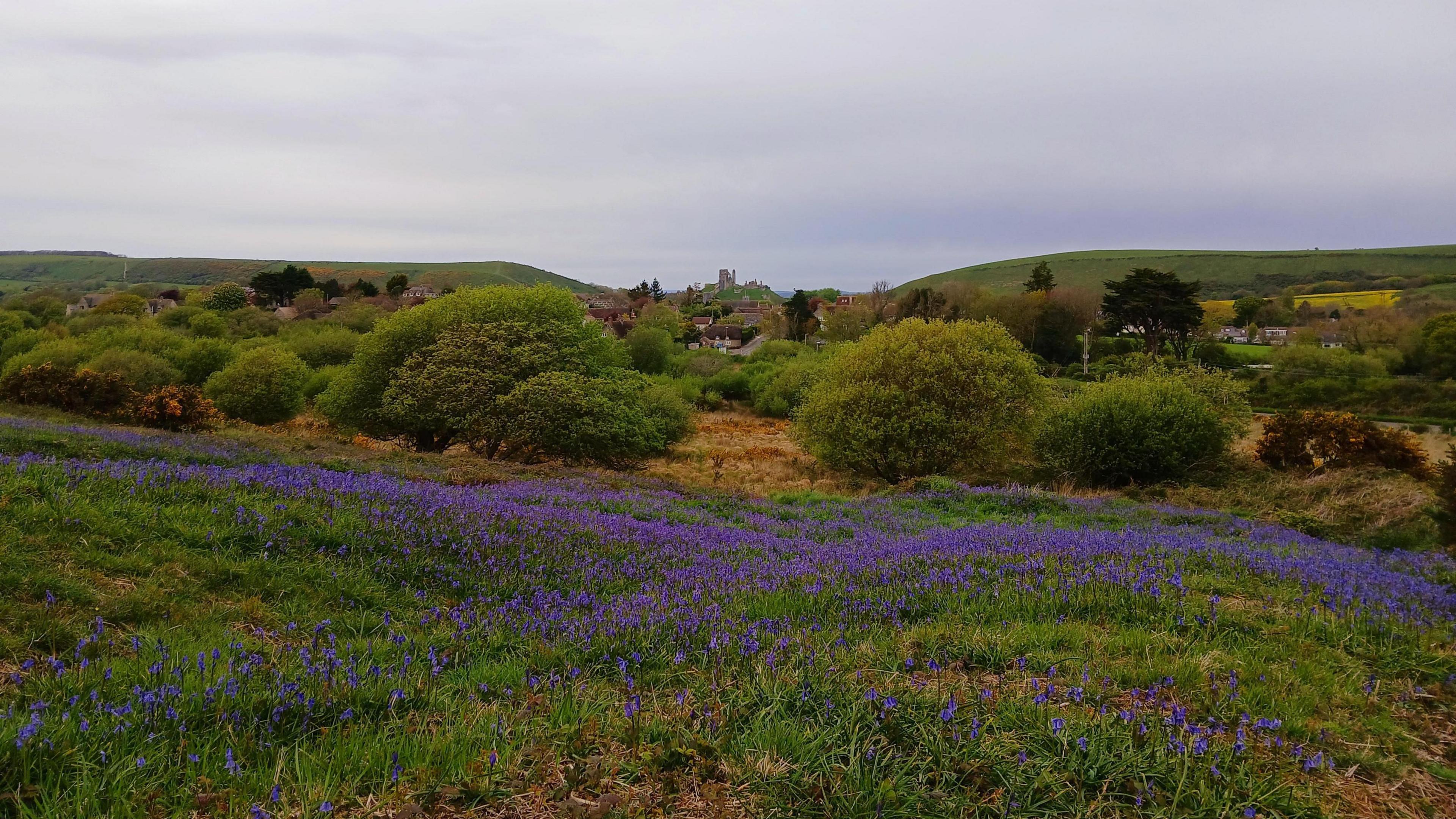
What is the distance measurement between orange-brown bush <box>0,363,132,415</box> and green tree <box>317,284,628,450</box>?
269 inches

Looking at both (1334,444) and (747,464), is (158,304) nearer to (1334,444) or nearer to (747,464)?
(747,464)

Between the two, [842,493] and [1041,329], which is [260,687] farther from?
[1041,329]

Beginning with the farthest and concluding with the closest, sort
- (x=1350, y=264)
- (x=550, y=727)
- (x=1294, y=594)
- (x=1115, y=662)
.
Result: 1. (x=1350, y=264)
2. (x=1294, y=594)
3. (x=1115, y=662)
4. (x=550, y=727)

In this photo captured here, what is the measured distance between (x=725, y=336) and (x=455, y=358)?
9652 centimetres

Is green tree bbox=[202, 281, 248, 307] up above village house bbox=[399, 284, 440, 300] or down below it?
below

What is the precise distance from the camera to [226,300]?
84688mm

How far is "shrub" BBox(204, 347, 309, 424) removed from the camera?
36719 millimetres

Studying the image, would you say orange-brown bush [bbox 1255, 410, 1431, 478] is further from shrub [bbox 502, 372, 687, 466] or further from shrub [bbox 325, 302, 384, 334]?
shrub [bbox 325, 302, 384, 334]

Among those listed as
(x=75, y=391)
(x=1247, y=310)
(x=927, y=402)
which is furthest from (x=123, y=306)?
(x=1247, y=310)

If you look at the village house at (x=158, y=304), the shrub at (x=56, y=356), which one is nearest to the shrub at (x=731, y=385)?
the shrub at (x=56, y=356)

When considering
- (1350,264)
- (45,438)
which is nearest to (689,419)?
(45,438)

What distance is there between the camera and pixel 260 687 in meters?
3.34

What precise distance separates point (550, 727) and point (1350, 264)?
196 m

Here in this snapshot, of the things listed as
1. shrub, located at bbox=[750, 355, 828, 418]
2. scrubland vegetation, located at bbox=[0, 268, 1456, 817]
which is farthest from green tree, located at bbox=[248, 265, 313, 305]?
scrubland vegetation, located at bbox=[0, 268, 1456, 817]
